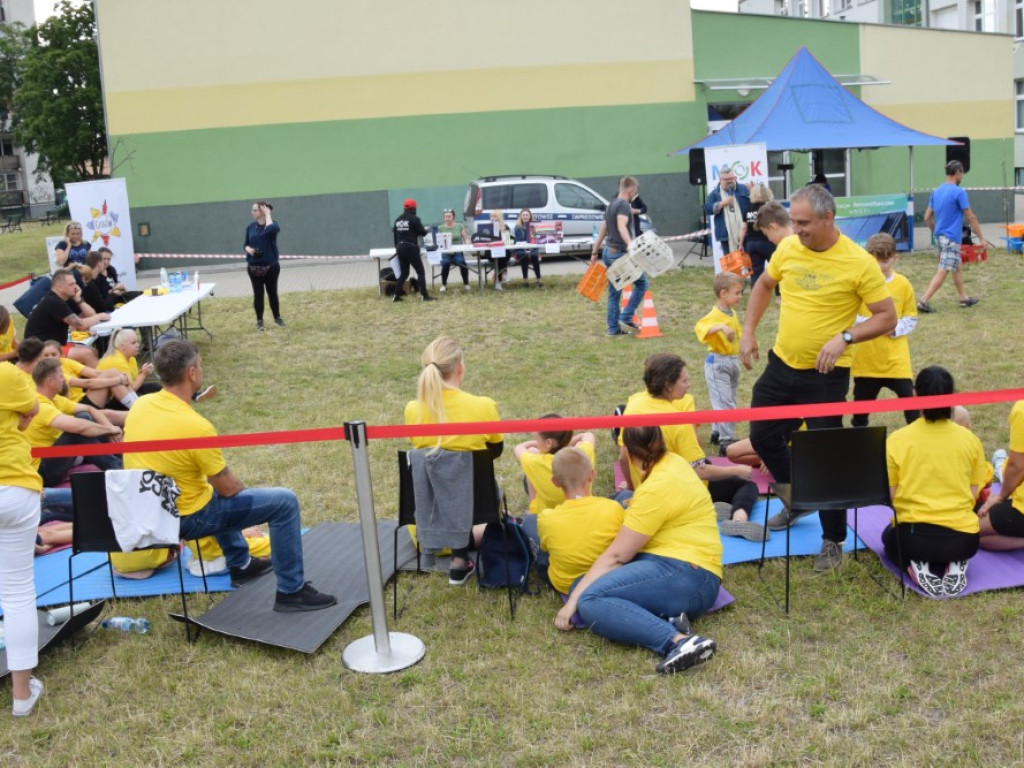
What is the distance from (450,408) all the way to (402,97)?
18177 mm

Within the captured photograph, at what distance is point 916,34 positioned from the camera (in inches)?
934

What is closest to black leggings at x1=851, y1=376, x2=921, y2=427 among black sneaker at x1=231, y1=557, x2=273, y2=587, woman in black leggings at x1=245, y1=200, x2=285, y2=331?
black sneaker at x1=231, y1=557, x2=273, y2=587

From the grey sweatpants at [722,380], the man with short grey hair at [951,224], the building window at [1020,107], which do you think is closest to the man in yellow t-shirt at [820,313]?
the grey sweatpants at [722,380]

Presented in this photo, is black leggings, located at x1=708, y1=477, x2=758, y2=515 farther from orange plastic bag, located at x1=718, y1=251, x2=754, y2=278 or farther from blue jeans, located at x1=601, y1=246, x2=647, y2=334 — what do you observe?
orange plastic bag, located at x1=718, y1=251, x2=754, y2=278

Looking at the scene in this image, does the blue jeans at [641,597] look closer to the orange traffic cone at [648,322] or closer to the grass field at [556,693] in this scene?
the grass field at [556,693]

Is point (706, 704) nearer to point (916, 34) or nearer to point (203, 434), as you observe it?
point (203, 434)

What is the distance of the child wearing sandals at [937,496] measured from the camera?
4484mm

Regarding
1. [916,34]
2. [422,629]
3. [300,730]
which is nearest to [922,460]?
[422,629]

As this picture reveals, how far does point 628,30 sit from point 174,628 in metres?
20.1

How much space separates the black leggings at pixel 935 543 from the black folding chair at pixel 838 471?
7.2 inches

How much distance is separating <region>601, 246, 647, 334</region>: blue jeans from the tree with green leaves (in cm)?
3233

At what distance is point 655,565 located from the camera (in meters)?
4.24

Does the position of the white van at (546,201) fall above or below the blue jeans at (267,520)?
above

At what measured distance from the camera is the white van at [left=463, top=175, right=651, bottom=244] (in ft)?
60.8
